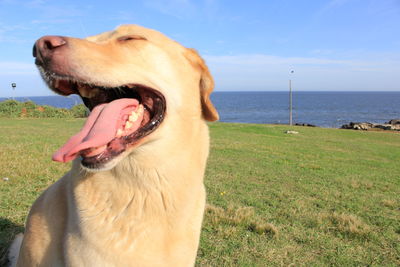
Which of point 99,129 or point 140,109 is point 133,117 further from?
point 99,129

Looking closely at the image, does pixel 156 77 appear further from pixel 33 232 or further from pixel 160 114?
pixel 33 232

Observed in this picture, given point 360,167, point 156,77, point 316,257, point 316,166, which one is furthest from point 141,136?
point 360,167

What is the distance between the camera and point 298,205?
639 centimetres

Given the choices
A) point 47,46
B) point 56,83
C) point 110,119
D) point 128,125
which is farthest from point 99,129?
point 47,46

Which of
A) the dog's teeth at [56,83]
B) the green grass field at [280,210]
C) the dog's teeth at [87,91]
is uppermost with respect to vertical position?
the dog's teeth at [56,83]

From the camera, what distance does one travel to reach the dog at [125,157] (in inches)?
80.4

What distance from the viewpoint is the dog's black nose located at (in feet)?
6.31

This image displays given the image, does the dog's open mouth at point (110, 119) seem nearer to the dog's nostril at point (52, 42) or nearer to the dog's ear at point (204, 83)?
the dog's nostril at point (52, 42)

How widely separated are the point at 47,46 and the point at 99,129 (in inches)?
21.9

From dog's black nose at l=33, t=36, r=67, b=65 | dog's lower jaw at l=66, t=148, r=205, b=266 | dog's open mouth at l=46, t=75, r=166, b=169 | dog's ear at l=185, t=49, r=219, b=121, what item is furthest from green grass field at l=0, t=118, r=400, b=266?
dog's black nose at l=33, t=36, r=67, b=65

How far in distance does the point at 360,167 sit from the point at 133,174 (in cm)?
1147

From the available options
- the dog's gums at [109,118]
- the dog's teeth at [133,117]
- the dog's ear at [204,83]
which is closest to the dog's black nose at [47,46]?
the dog's gums at [109,118]

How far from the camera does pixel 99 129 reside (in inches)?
81.4

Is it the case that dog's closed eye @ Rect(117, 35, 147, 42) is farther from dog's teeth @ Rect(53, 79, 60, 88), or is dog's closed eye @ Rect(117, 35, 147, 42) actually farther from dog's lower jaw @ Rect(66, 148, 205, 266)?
dog's lower jaw @ Rect(66, 148, 205, 266)
